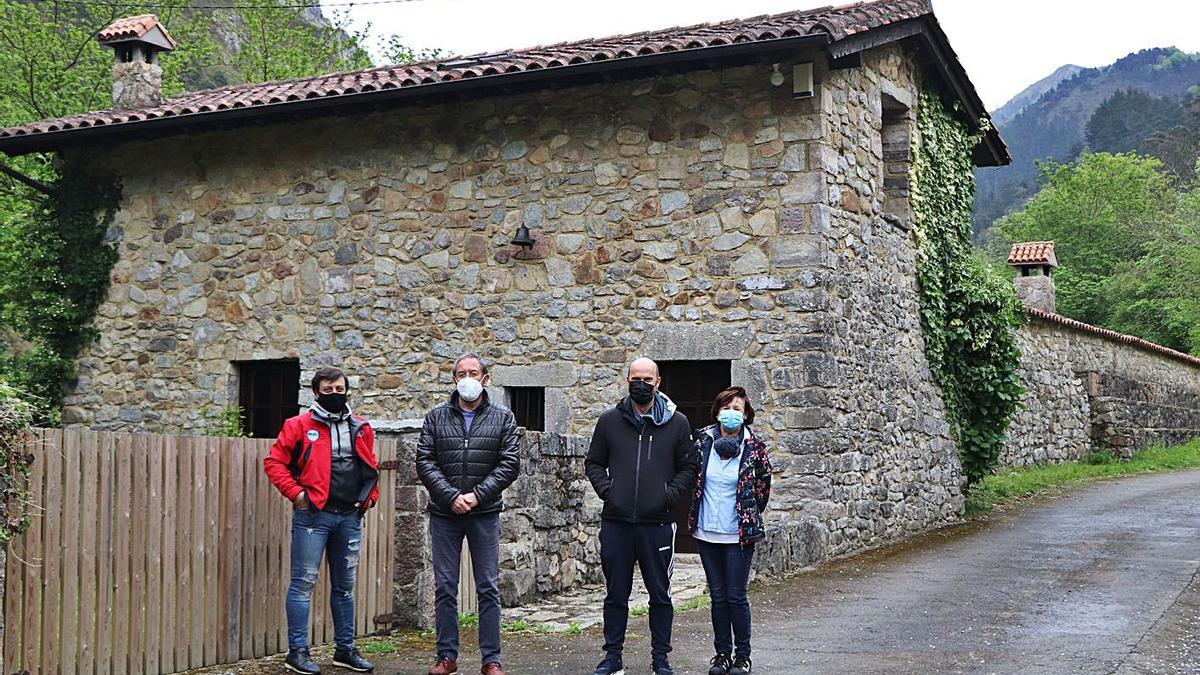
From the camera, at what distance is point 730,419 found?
19.3 feet

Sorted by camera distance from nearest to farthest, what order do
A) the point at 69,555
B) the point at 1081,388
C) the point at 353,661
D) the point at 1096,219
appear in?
the point at 69,555 → the point at 353,661 → the point at 1081,388 → the point at 1096,219

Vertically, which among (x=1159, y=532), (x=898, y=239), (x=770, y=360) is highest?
(x=898, y=239)

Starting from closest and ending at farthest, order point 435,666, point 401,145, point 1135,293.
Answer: point 435,666
point 401,145
point 1135,293

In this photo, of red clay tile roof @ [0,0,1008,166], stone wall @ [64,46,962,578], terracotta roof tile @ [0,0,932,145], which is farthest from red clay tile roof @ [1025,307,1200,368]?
terracotta roof tile @ [0,0,932,145]

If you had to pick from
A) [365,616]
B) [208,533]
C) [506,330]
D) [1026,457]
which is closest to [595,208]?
[506,330]

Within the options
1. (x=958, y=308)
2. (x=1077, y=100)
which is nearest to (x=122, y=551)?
(x=958, y=308)

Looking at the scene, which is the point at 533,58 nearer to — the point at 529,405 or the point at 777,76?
the point at 777,76

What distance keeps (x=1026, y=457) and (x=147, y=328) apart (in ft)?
40.3

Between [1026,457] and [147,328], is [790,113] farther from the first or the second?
[1026,457]

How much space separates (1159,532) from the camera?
11781 mm

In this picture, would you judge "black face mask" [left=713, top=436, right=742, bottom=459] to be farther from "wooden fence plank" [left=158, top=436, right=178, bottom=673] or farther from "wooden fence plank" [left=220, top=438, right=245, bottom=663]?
"wooden fence plank" [left=158, top=436, right=178, bottom=673]

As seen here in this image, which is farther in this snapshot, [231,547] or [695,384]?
[695,384]

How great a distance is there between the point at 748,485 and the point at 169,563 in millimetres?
2750

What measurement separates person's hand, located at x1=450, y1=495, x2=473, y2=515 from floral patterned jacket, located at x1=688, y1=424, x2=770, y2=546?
1.06 metres
